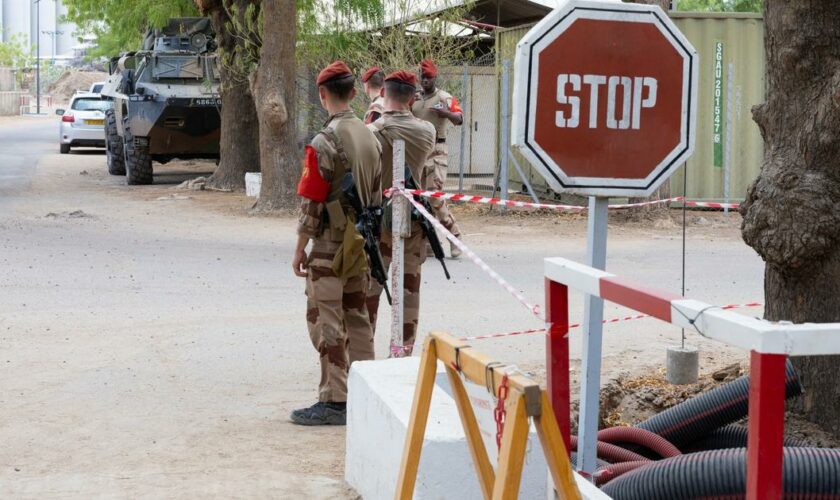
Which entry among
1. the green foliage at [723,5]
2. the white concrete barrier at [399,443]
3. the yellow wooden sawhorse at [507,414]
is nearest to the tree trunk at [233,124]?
the green foliage at [723,5]

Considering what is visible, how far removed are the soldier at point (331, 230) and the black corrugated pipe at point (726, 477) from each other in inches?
109

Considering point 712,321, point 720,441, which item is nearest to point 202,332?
point 720,441

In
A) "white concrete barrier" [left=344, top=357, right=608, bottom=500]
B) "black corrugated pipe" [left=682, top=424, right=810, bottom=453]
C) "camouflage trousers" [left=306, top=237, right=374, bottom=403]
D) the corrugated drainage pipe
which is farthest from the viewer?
"camouflage trousers" [left=306, top=237, right=374, bottom=403]

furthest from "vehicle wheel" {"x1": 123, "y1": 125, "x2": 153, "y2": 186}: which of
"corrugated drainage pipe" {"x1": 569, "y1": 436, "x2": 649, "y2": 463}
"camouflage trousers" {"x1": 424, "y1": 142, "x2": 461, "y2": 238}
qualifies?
"corrugated drainage pipe" {"x1": 569, "y1": 436, "x2": 649, "y2": 463}

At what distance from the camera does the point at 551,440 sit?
2.70 m

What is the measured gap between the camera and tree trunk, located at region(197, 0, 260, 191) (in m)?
20.3

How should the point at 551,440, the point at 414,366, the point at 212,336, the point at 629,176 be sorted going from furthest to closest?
the point at 212,336
the point at 414,366
the point at 629,176
the point at 551,440

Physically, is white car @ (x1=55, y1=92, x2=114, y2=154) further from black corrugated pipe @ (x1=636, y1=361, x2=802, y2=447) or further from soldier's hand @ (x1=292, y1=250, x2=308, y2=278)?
black corrugated pipe @ (x1=636, y1=361, x2=802, y2=447)

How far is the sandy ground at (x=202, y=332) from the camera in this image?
5387 mm

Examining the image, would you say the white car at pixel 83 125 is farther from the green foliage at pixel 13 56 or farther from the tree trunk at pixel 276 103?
the green foliage at pixel 13 56

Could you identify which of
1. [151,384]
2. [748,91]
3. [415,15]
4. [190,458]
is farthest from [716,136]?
[190,458]

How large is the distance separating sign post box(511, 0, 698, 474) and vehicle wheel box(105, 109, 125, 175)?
70.8 feet

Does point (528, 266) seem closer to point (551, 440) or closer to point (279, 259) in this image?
point (279, 259)

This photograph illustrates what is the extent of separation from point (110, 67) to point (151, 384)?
63.8 feet
